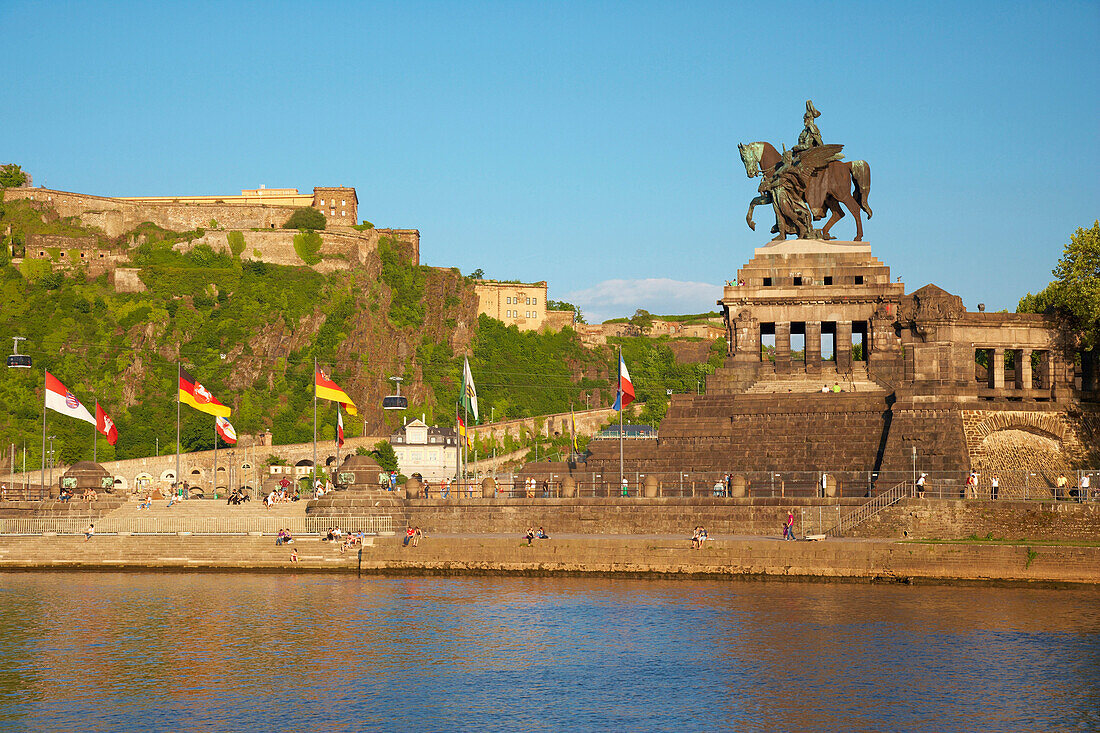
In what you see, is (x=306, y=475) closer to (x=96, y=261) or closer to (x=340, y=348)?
(x=340, y=348)

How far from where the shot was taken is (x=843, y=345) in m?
56.0

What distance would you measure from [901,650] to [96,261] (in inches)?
4402

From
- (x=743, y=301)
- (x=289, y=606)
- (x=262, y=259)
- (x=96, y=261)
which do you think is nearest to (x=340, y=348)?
(x=262, y=259)

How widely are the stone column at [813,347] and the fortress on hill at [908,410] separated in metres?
0.15

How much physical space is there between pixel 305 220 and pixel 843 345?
89822 mm

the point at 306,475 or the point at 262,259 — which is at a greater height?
the point at 262,259

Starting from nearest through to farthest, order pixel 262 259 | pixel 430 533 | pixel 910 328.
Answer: pixel 430 533 < pixel 910 328 < pixel 262 259

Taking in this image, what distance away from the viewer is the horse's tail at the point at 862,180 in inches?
2299

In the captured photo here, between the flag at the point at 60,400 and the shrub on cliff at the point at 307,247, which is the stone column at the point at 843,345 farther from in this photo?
the shrub on cliff at the point at 307,247

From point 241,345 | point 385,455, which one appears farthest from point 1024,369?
point 241,345

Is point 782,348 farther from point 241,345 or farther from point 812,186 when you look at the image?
point 241,345

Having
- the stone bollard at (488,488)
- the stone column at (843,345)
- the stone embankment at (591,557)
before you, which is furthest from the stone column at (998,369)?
the stone bollard at (488,488)

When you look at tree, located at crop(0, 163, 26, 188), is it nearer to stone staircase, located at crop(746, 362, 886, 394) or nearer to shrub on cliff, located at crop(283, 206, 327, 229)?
shrub on cliff, located at crop(283, 206, 327, 229)

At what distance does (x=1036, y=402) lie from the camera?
4844cm
